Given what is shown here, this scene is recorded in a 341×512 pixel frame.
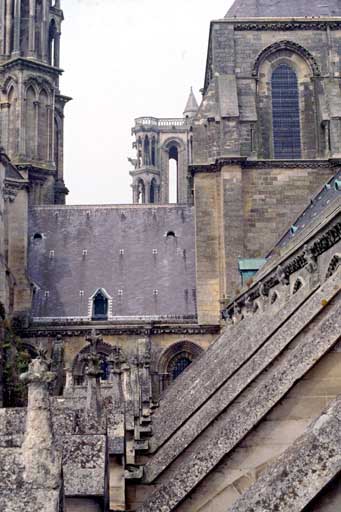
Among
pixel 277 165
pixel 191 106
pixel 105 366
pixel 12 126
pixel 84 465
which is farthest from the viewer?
pixel 191 106

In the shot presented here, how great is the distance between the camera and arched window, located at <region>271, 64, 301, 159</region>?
137 ft

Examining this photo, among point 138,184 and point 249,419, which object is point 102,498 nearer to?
point 249,419

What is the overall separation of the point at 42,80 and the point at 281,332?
4148cm

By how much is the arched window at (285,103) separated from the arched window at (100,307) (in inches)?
466

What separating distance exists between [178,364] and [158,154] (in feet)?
149

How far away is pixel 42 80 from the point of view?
5128 cm

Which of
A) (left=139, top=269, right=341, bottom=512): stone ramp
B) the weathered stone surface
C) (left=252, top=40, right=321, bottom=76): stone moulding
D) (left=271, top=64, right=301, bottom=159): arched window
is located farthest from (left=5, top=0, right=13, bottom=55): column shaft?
the weathered stone surface

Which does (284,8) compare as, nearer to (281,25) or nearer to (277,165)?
(281,25)

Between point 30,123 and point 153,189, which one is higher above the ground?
point 153,189

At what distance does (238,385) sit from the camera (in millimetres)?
11453

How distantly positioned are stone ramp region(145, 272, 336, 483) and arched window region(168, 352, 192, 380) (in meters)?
29.6

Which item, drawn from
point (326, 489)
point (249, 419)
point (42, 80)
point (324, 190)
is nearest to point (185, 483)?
point (249, 419)

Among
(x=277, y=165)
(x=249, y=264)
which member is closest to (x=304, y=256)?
(x=249, y=264)

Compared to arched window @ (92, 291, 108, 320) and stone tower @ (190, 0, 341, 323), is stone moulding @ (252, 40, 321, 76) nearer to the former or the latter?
stone tower @ (190, 0, 341, 323)
